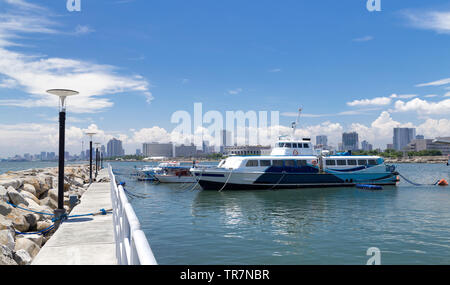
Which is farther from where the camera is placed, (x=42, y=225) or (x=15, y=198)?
(x=15, y=198)

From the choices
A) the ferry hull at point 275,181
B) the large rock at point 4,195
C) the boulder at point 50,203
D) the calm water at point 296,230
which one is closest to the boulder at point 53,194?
the boulder at point 50,203

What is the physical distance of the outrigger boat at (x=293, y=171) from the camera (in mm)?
33094

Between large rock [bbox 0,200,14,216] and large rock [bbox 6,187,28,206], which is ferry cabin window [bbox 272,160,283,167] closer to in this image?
large rock [bbox 6,187,28,206]

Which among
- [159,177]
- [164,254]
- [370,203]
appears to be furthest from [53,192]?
[159,177]

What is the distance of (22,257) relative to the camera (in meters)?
8.86

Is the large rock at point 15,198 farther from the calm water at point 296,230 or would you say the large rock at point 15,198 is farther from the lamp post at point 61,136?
the calm water at point 296,230

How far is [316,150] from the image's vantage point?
39000 millimetres

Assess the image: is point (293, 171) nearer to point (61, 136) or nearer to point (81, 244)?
point (61, 136)

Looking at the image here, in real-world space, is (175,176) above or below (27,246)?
below

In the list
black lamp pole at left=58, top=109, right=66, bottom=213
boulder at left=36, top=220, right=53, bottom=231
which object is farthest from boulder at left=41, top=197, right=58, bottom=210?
black lamp pole at left=58, top=109, right=66, bottom=213

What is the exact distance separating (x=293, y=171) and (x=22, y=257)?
28.6 m

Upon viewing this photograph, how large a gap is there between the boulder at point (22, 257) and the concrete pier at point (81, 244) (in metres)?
0.75

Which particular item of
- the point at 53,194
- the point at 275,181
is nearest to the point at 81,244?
the point at 53,194
